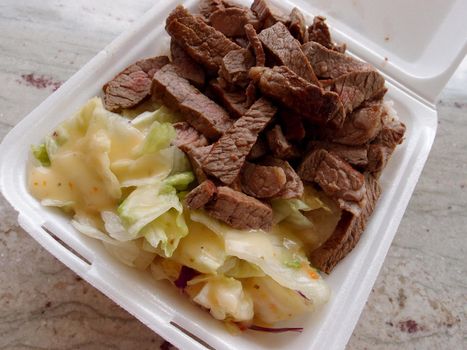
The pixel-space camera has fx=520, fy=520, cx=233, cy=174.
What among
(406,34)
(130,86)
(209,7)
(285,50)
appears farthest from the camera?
(406,34)

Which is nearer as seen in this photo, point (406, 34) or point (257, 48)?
point (257, 48)

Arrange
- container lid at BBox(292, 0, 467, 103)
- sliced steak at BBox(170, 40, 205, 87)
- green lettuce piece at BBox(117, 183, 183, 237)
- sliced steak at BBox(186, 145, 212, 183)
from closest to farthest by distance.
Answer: green lettuce piece at BBox(117, 183, 183, 237) < sliced steak at BBox(186, 145, 212, 183) < sliced steak at BBox(170, 40, 205, 87) < container lid at BBox(292, 0, 467, 103)

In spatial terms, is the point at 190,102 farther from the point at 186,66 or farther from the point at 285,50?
the point at 285,50

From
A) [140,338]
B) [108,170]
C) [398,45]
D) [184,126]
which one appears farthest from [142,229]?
[398,45]

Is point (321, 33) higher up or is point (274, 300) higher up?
point (321, 33)

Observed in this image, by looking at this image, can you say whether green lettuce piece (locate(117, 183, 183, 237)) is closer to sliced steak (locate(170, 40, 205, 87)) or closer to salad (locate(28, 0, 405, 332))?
Answer: salad (locate(28, 0, 405, 332))

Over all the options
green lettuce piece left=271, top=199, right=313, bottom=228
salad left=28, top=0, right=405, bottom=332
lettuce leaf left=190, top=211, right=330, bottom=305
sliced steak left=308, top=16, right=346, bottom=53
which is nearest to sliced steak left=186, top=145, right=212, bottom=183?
salad left=28, top=0, right=405, bottom=332

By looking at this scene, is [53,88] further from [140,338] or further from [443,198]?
[443,198]

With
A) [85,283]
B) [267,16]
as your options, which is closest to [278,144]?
[267,16]
